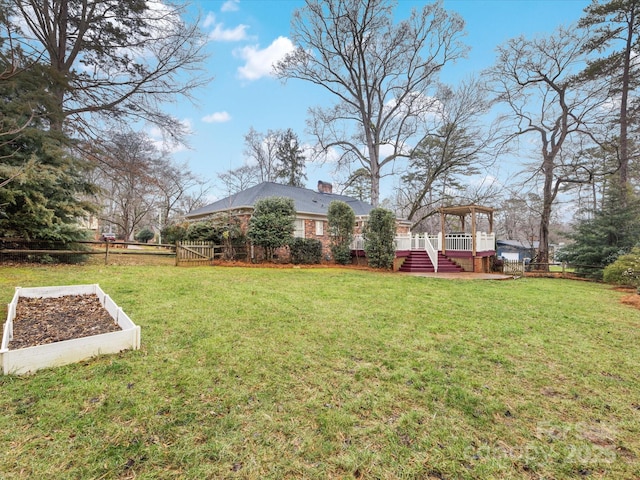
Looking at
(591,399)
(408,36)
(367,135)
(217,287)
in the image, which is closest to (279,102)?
(367,135)

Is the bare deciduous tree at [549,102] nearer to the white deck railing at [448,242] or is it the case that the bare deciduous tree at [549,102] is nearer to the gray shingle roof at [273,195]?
the white deck railing at [448,242]

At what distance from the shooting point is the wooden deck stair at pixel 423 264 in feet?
42.2

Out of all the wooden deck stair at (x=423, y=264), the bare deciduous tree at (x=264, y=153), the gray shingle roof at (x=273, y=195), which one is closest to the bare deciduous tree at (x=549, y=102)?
the wooden deck stair at (x=423, y=264)

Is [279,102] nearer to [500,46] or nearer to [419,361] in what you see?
[500,46]

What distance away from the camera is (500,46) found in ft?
51.1

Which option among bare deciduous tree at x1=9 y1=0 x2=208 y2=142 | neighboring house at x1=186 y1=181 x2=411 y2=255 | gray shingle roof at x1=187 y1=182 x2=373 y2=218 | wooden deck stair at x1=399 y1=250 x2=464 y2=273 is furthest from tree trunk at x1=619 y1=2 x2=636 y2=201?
bare deciduous tree at x1=9 y1=0 x2=208 y2=142

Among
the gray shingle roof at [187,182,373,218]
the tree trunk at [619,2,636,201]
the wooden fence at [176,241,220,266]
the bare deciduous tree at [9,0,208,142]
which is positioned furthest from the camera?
the gray shingle roof at [187,182,373,218]

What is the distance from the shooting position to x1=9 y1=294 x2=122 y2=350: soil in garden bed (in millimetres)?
3142

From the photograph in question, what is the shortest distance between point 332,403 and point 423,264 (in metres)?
11.6

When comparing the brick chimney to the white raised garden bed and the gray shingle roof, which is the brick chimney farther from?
the white raised garden bed

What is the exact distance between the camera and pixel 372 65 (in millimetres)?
17531

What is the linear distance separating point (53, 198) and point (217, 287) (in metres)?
7.53

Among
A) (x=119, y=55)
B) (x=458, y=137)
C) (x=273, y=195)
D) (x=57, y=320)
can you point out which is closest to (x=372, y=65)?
(x=458, y=137)

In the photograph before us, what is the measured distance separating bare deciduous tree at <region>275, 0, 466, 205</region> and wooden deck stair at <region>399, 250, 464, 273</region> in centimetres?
565
